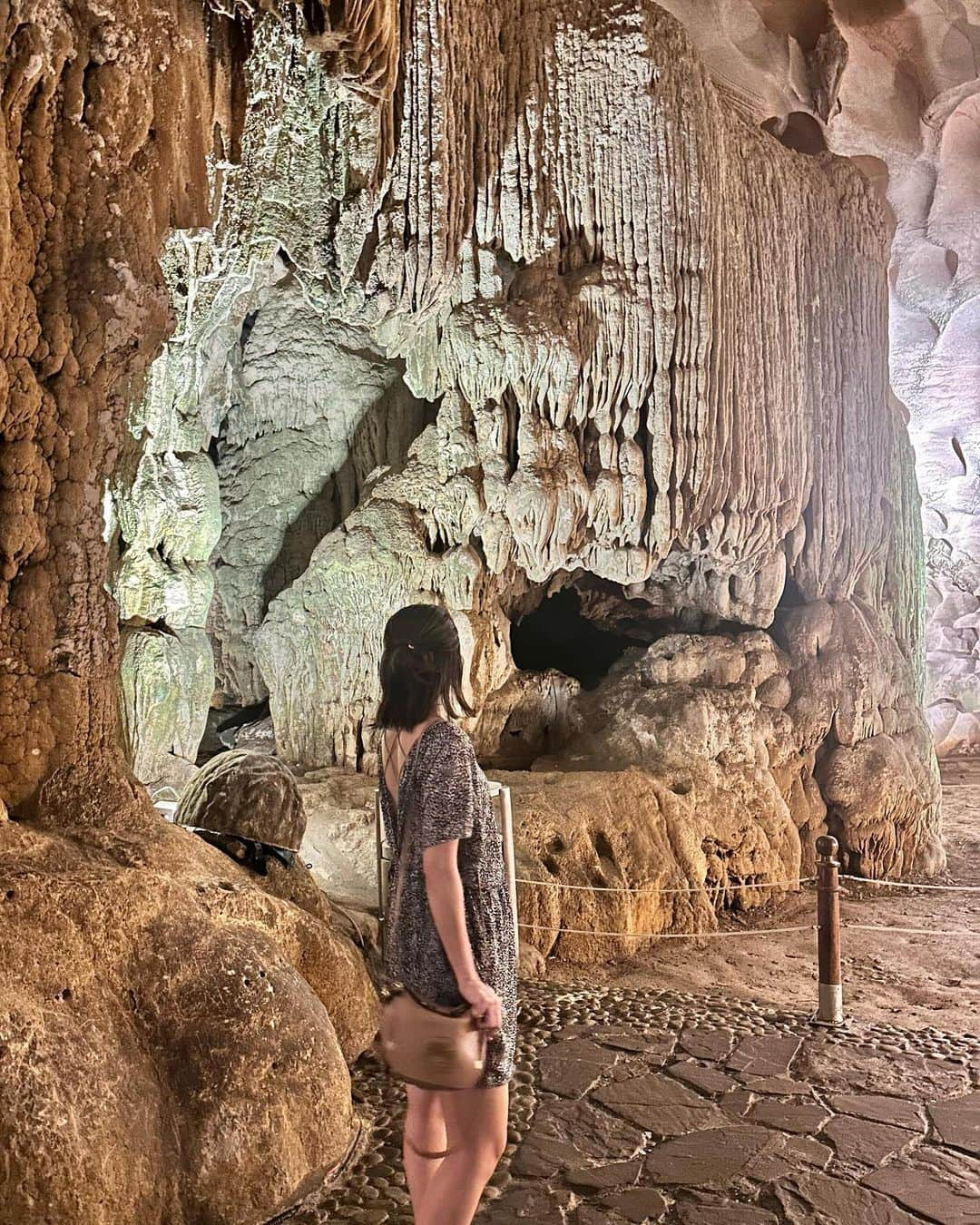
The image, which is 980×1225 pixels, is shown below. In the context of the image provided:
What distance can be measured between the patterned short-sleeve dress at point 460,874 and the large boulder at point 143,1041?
3.53ft

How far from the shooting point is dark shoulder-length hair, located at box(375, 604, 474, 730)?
8.84 ft

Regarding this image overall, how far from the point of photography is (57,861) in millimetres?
3545

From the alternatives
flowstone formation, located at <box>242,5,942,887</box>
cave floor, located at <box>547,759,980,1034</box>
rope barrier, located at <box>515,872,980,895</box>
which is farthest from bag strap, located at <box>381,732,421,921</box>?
flowstone formation, located at <box>242,5,942,887</box>

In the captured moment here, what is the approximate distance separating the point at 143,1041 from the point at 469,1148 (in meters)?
1.33

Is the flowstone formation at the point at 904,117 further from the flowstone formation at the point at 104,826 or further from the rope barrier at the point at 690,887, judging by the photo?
the rope barrier at the point at 690,887

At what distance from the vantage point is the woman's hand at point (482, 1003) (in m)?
2.47

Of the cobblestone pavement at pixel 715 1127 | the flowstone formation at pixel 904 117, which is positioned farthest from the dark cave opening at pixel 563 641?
the cobblestone pavement at pixel 715 1127

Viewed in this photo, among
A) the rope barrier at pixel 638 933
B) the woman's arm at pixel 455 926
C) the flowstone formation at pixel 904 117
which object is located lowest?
the rope barrier at pixel 638 933

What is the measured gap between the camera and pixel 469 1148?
254cm

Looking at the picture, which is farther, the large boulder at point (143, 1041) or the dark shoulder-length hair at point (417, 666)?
the large boulder at point (143, 1041)

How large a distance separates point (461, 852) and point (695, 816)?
6683mm

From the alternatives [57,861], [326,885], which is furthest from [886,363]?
[57,861]

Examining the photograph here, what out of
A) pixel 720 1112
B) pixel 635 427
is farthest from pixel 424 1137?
pixel 635 427

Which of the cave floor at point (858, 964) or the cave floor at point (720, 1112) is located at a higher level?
the cave floor at point (720, 1112)
